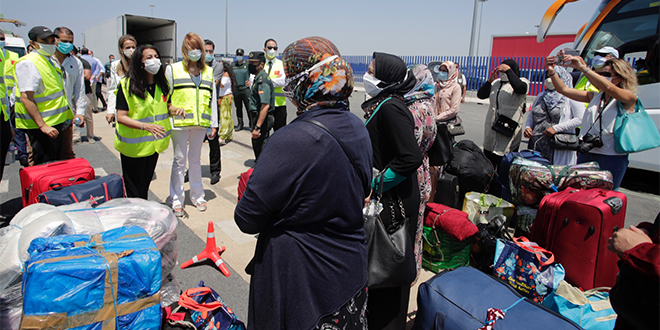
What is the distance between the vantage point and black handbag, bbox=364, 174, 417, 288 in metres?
2.21

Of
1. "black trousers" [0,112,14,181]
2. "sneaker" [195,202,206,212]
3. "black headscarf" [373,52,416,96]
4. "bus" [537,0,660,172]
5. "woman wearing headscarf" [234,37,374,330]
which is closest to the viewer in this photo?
"woman wearing headscarf" [234,37,374,330]

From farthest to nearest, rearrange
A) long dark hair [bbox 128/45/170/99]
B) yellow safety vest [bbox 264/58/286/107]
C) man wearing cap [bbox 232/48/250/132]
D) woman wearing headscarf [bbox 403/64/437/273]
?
man wearing cap [bbox 232/48/250/132] → yellow safety vest [bbox 264/58/286/107] → long dark hair [bbox 128/45/170/99] → woman wearing headscarf [bbox 403/64/437/273]

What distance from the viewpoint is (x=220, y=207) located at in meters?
5.01

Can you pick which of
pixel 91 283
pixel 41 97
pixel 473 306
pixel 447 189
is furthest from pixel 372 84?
pixel 41 97

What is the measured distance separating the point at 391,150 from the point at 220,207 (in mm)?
3133

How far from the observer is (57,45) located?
14.9 feet

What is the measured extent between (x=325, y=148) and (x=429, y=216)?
2412 mm

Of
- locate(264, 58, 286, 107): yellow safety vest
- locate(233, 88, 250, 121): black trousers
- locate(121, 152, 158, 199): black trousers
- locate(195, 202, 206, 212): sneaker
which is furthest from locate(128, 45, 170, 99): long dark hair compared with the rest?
locate(233, 88, 250, 121): black trousers

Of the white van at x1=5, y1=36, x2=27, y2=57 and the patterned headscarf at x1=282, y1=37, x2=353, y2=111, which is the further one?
the white van at x1=5, y1=36, x2=27, y2=57

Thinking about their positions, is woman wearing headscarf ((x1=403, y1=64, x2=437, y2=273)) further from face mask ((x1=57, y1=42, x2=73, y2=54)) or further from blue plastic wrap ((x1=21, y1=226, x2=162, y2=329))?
face mask ((x1=57, y1=42, x2=73, y2=54))

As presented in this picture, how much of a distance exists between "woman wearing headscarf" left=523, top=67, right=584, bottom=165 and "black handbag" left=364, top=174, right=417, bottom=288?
2.76 meters

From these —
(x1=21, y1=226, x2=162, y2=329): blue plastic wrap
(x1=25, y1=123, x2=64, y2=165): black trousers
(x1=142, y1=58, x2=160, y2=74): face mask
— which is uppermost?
(x1=142, y1=58, x2=160, y2=74): face mask

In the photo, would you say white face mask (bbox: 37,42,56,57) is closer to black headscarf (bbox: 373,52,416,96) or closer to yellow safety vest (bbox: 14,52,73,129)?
yellow safety vest (bbox: 14,52,73,129)

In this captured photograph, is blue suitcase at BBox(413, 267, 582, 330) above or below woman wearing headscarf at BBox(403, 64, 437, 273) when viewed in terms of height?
below
